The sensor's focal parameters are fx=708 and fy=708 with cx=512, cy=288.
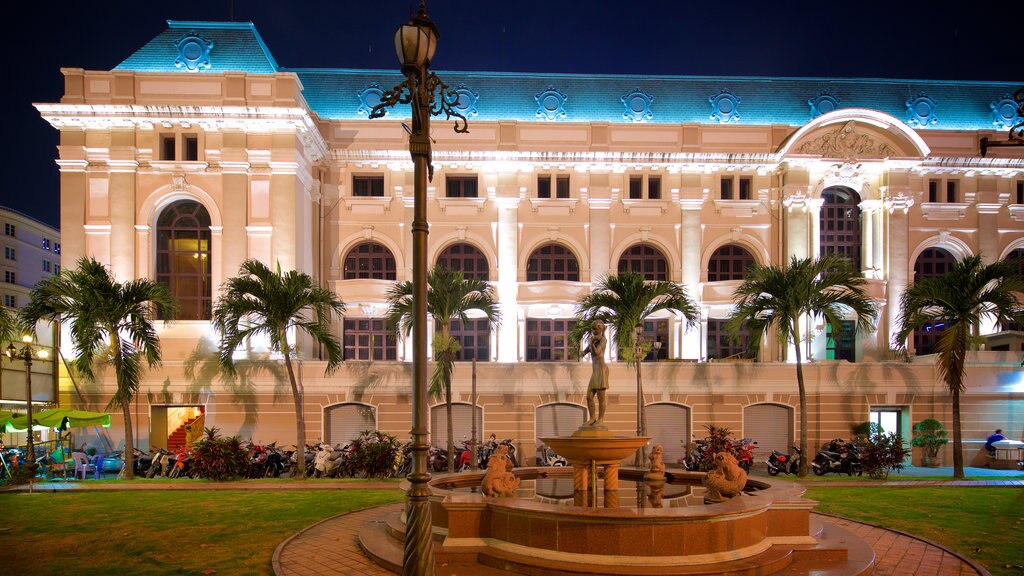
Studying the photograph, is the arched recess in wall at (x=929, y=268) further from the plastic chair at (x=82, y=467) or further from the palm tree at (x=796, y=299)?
the plastic chair at (x=82, y=467)

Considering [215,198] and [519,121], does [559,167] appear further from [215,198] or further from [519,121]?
[215,198]

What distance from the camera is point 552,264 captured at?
120 feet

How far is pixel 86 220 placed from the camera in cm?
3123

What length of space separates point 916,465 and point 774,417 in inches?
233

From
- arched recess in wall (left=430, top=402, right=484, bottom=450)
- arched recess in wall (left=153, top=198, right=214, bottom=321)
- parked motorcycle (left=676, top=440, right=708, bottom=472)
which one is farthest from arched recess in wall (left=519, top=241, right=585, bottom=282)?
arched recess in wall (left=153, top=198, right=214, bottom=321)

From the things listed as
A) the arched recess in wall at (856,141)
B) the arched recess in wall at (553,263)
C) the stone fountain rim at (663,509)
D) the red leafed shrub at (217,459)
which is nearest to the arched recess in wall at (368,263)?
the arched recess in wall at (553,263)

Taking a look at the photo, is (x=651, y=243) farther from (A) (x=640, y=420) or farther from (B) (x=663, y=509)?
(B) (x=663, y=509)

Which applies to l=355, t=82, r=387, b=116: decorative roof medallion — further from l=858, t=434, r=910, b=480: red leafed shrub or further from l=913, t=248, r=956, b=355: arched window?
l=913, t=248, r=956, b=355: arched window

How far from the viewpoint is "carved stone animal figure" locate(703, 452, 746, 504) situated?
11984 millimetres

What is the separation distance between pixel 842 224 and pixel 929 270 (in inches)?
210

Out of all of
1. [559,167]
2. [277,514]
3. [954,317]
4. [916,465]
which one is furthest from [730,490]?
[559,167]

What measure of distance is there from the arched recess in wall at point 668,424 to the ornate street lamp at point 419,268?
23.2 metres

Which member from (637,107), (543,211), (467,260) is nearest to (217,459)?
(467,260)

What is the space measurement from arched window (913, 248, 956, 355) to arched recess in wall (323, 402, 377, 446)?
93.3ft
